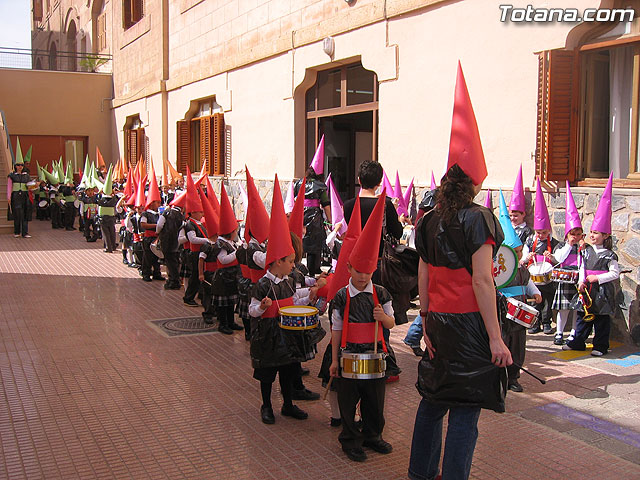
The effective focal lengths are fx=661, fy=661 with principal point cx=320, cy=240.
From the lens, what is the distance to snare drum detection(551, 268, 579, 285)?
702 centimetres

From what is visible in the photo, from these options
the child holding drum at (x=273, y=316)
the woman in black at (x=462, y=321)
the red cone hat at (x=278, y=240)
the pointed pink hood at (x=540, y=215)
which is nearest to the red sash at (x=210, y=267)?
the child holding drum at (x=273, y=316)

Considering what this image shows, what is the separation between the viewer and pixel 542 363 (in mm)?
6496

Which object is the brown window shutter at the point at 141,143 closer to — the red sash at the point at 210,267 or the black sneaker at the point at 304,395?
the red sash at the point at 210,267

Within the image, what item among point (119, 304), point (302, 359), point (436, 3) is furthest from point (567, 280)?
point (119, 304)

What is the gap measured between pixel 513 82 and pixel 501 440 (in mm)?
5532

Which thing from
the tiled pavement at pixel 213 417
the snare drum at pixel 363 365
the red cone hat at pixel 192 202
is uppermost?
the red cone hat at pixel 192 202

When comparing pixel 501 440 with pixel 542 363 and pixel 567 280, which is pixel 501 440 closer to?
pixel 542 363

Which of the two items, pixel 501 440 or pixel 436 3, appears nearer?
pixel 501 440

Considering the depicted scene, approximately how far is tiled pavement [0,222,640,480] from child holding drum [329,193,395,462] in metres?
0.20

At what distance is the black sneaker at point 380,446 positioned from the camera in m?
4.42

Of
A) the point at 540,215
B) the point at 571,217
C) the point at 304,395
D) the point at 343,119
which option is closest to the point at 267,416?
the point at 304,395

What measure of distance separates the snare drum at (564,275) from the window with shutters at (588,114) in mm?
1421

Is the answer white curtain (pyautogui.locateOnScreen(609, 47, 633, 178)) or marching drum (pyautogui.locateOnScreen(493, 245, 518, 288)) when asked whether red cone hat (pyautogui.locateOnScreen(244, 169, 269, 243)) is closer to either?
marching drum (pyautogui.locateOnScreen(493, 245, 518, 288))

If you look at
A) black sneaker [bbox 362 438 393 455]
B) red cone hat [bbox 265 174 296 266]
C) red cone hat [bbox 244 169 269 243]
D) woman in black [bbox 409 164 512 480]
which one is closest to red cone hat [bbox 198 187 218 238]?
red cone hat [bbox 244 169 269 243]
